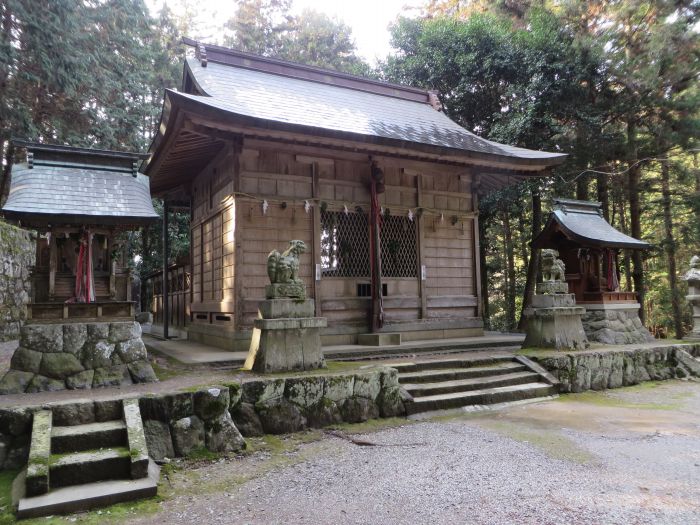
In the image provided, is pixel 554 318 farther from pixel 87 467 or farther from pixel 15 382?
pixel 15 382

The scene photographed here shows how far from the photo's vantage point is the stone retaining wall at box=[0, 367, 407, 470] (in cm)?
458

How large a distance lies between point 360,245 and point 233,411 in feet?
17.5

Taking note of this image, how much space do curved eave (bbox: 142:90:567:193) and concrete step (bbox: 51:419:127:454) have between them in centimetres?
482

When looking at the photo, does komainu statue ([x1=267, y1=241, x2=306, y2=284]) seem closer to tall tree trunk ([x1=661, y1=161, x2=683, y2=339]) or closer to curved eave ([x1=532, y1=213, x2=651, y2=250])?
curved eave ([x1=532, y1=213, x2=651, y2=250])

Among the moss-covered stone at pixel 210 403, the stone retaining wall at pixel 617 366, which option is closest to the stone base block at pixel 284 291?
the moss-covered stone at pixel 210 403

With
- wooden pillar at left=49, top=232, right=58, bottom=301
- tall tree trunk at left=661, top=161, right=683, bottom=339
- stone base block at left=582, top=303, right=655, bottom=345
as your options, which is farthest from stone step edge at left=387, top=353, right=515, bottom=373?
tall tree trunk at left=661, top=161, right=683, bottom=339

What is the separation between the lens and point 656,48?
40.5 ft

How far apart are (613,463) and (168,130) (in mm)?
8121

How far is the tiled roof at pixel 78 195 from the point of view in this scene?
5949 mm

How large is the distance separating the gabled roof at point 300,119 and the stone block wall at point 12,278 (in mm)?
4144

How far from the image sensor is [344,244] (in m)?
9.92

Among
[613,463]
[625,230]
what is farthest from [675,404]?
[625,230]

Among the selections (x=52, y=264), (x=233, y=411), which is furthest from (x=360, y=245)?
(x=52, y=264)

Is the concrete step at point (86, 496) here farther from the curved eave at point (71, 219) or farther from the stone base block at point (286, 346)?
the curved eave at point (71, 219)
